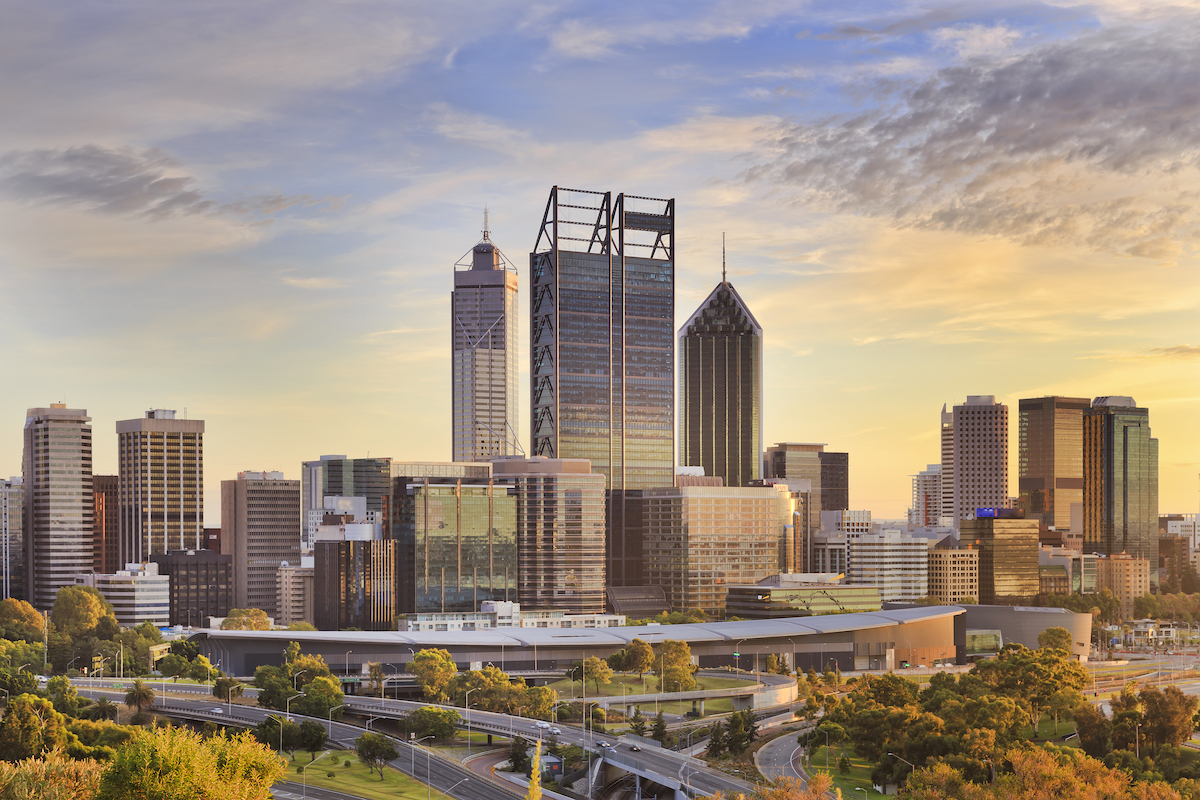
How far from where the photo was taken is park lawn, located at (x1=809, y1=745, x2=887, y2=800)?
424ft

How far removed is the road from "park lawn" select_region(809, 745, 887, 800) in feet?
101

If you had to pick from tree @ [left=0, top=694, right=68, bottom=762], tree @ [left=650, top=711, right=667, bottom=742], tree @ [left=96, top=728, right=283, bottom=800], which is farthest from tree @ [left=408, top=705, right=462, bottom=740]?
tree @ [left=96, top=728, right=283, bottom=800]

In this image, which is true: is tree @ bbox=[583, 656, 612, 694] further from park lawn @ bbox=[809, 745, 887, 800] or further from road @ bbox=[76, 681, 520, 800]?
park lawn @ bbox=[809, 745, 887, 800]

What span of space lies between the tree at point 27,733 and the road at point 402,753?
2393 centimetres

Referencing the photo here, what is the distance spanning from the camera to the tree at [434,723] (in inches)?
6083

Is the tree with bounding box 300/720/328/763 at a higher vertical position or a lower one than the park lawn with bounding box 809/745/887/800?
higher

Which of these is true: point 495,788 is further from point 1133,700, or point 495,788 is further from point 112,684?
point 112,684

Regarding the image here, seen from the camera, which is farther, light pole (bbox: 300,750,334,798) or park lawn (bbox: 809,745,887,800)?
park lawn (bbox: 809,745,887,800)

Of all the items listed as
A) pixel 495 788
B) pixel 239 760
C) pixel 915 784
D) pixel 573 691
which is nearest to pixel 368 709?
pixel 573 691

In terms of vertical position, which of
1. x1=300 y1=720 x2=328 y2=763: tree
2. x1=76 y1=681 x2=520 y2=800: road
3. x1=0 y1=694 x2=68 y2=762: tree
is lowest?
x1=76 y1=681 x2=520 y2=800: road

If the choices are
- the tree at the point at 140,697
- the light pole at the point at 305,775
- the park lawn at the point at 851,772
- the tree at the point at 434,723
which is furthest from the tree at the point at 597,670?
the tree at the point at 140,697

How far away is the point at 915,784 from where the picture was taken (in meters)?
114

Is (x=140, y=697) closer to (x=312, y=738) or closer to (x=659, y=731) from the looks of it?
(x=312, y=738)

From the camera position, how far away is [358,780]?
443 ft
